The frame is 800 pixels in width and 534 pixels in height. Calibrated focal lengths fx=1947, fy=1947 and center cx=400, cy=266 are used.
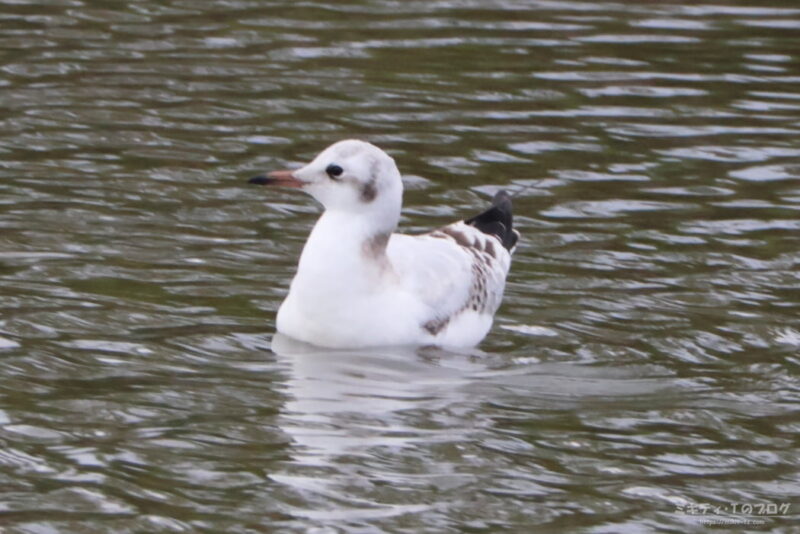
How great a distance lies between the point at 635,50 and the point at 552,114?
2214mm

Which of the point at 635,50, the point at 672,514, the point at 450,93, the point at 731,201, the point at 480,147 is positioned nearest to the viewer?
the point at 672,514

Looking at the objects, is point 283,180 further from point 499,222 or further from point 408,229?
point 408,229

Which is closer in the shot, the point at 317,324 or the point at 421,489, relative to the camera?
the point at 421,489

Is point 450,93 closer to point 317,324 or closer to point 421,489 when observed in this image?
point 317,324

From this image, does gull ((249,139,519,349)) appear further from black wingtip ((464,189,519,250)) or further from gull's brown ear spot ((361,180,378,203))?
black wingtip ((464,189,519,250))

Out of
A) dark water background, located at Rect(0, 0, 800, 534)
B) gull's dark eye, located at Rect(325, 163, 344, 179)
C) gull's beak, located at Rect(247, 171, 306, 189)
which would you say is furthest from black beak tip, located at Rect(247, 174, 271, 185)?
dark water background, located at Rect(0, 0, 800, 534)

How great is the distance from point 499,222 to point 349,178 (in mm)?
1808

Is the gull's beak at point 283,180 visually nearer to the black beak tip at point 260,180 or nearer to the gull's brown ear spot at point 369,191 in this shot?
the black beak tip at point 260,180

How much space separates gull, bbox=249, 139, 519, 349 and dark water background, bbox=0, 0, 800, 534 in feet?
0.58

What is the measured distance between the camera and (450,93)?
1622cm

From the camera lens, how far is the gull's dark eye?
35.9ft

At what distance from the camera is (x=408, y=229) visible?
13.3m

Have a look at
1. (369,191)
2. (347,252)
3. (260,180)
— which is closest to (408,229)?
(369,191)

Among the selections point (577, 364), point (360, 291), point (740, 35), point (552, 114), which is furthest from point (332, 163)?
point (740, 35)
